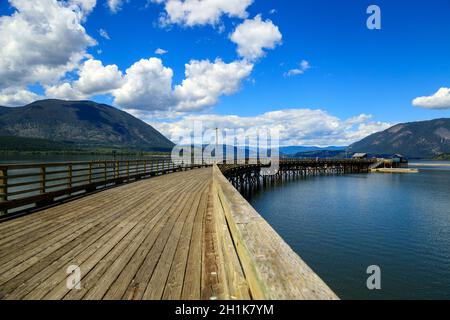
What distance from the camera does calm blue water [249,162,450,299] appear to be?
36.9 feet

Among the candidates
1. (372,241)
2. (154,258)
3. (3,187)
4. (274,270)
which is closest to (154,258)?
(154,258)

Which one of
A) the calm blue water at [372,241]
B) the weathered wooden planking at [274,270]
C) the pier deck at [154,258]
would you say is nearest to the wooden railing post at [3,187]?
the pier deck at [154,258]

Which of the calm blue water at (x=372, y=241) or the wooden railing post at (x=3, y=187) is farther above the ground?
the wooden railing post at (x=3, y=187)

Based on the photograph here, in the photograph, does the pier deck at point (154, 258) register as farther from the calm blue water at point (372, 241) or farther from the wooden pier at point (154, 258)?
the calm blue water at point (372, 241)

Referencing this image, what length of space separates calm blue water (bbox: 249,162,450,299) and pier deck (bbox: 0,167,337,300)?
7.42 metres

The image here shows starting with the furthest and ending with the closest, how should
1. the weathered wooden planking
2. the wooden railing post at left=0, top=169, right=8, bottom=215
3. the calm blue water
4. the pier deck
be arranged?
the calm blue water
the wooden railing post at left=0, top=169, right=8, bottom=215
the pier deck
the weathered wooden planking

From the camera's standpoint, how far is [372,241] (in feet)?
53.4

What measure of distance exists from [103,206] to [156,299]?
22.8 ft

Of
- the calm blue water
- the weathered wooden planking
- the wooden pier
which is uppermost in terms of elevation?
the weathered wooden planking

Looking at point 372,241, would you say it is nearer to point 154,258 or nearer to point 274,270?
point 154,258

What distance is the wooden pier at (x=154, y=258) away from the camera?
2008mm

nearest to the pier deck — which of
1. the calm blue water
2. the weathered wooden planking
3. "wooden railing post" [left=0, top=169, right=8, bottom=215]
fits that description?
the weathered wooden planking

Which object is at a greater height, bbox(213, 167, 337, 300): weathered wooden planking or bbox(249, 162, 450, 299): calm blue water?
bbox(213, 167, 337, 300): weathered wooden planking

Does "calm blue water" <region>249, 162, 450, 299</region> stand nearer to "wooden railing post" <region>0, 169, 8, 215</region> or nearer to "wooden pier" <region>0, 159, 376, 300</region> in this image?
"wooden pier" <region>0, 159, 376, 300</region>
